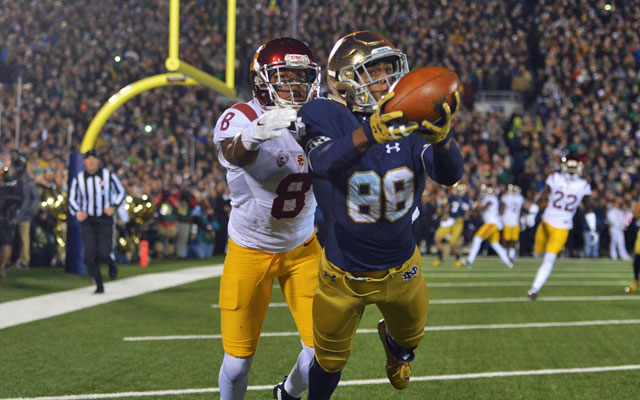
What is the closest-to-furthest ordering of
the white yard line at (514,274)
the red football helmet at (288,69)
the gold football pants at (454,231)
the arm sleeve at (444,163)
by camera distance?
the arm sleeve at (444,163) < the red football helmet at (288,69) < the white yard line at (514,274) < the gold football pants at (454,231)

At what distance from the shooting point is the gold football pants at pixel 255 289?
307 centimetres

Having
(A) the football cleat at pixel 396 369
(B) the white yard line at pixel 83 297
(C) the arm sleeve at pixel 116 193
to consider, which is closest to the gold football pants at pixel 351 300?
(A) the football cleat at pixel 396 369

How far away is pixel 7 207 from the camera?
920cm

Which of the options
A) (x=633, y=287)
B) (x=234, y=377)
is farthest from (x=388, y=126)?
(x=633, y=287)

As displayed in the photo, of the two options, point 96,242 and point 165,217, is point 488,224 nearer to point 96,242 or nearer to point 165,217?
point 165,217

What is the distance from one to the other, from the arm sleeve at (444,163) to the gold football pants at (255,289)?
0.91m

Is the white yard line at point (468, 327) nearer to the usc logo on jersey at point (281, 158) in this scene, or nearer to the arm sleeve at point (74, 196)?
the usc logo on jersey at point (281, 158)

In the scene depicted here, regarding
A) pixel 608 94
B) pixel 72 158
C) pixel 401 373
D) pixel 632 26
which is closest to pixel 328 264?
pixel 401 373

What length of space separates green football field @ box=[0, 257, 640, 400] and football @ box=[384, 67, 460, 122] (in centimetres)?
216

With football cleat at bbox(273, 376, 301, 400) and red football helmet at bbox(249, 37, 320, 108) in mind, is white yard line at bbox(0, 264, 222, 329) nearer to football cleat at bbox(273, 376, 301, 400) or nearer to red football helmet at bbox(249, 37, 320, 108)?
football cleat at bbox(273, 376, 301, 400)

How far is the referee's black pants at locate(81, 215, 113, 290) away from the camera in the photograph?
309 inches

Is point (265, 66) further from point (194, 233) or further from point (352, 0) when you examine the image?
point (352, 0)

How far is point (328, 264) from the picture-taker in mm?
2760

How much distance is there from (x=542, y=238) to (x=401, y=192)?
632 cm
